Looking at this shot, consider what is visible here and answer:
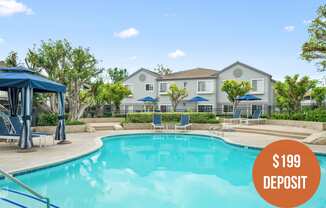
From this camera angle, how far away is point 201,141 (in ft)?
50.4

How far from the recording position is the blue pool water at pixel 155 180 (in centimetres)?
572

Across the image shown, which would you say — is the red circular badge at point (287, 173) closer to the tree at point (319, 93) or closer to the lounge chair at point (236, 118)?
the lounge chair at point (236, 118)

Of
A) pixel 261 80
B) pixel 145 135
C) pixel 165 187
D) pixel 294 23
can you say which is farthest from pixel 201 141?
pixel 261 80

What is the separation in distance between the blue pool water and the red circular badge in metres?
2.64

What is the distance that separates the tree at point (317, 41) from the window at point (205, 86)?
15.7 metres

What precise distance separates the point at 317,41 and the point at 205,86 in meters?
16.7

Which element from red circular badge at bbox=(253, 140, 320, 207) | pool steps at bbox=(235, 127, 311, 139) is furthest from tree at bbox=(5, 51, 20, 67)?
red circular badge at bbox=(253, 140, 320, 207)

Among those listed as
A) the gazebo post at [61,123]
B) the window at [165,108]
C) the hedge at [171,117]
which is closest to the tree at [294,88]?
the hedge at [171,117]

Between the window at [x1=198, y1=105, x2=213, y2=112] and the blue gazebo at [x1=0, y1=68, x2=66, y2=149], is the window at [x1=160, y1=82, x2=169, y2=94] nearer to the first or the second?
the window at [x1=198, y1=105, x2=213, y2=112]

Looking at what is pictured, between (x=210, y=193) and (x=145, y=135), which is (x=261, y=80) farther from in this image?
(x=210, y=193)

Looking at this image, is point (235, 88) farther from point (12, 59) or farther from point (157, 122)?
point (12, 59)

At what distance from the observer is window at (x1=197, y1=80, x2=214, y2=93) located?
29.3 m

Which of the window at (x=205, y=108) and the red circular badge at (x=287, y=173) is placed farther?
the window at (x=205, y=108)

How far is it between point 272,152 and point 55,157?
8131mm
